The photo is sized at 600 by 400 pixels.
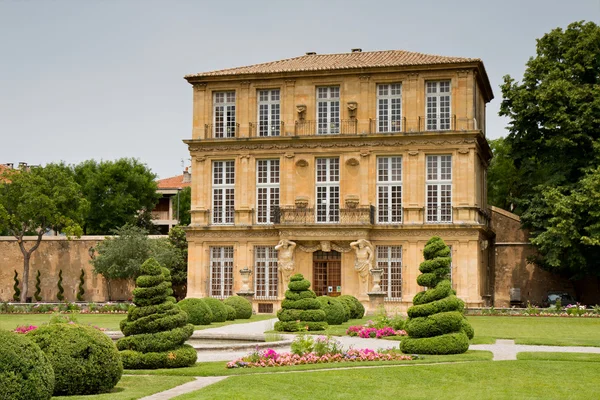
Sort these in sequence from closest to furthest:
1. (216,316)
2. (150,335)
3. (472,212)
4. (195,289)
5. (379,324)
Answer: (150,335), (379,324), (216,316), (472,212), (195,289)

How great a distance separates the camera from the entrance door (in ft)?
145

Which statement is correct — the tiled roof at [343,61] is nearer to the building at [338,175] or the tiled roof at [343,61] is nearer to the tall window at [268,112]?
the building at [338,175]

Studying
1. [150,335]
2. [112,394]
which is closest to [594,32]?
[150,335]

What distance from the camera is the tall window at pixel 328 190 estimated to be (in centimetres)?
4434

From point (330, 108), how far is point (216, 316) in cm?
1573

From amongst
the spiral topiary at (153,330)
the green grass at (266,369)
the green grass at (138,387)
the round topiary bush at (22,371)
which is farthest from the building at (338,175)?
the round topiary bush at (22,371)

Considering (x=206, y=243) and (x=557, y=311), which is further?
(x=206, y=243)

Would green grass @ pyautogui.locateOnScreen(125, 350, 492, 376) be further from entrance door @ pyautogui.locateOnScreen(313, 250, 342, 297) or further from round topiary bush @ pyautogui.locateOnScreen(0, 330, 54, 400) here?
entrance door @ pyautogui.locateOnScreen(313, 250, 342, 297)

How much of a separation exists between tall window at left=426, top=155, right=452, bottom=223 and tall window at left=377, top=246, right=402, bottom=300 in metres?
2.36

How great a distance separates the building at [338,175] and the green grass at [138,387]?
25504 millimetres

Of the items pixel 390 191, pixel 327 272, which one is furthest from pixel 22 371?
pixel 390 191

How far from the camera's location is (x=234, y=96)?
4644 centimetres

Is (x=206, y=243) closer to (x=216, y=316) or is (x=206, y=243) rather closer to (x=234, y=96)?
(x=234, y=96)

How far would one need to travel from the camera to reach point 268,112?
45969 mm
